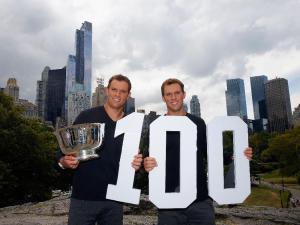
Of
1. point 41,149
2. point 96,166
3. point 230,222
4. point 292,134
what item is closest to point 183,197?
point 96,166

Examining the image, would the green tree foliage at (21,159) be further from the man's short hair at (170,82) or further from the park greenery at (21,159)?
the man's short hair at (170,82)

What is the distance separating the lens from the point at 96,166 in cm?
441

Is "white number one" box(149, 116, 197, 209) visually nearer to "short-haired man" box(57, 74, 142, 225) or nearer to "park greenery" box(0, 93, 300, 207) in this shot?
"short-haired man" box(57, 74, 142, 225)

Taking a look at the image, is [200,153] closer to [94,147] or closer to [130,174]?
[130,174]

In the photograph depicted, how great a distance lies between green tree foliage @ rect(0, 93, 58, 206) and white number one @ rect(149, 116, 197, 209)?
67.0 ft

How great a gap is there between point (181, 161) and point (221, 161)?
0.59m

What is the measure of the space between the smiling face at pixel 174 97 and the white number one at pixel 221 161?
1.62ft

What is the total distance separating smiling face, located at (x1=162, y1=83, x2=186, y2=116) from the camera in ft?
15.5

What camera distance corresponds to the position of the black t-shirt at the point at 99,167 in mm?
4324

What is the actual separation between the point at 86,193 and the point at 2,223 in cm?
806

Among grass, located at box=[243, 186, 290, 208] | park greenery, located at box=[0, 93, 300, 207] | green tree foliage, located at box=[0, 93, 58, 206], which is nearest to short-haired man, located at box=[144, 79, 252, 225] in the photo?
park greenery, located at box=[0, 93, 300, 207]

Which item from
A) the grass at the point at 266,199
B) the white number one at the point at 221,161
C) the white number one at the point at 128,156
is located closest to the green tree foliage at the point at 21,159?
the white number one at the point at 128,156

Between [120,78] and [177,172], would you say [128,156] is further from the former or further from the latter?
[120,78]

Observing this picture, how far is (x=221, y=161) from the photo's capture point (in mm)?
4758
